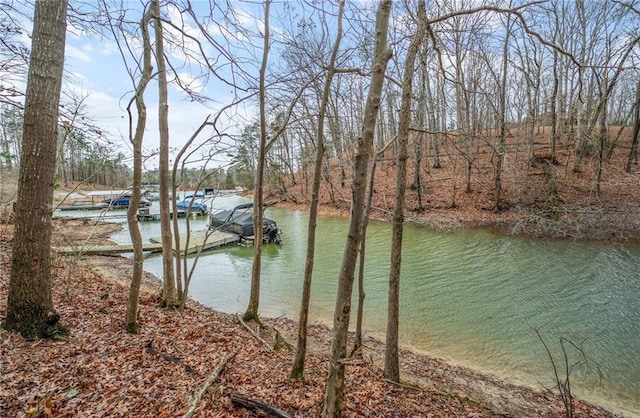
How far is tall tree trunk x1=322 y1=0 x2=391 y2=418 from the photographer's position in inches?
91.0

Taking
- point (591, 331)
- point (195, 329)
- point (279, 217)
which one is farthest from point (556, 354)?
point (279, 217)

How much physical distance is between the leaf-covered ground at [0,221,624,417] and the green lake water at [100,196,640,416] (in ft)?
2.84

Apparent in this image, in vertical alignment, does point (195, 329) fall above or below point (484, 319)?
above

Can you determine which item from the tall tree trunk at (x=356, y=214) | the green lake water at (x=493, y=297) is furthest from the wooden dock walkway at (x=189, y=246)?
the tall tree trunk at (x=356, y=214)

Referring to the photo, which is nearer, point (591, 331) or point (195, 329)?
point (195, 329)

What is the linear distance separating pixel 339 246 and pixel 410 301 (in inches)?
216

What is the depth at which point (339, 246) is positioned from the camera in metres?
12.9

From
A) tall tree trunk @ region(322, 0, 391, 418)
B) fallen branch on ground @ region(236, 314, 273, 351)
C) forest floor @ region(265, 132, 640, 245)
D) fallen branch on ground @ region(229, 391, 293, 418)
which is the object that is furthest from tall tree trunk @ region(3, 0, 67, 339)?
forest floor @ region(265, 132, 640, 245)

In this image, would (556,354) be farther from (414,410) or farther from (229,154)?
(229,154)

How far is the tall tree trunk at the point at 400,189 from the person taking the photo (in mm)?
3254

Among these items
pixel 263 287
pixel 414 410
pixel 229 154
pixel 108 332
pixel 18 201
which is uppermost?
pixel 229 154

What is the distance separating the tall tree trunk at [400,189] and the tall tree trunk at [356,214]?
1.09 meters

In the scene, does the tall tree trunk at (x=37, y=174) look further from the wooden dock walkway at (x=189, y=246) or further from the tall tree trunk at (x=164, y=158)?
the wooden dock walkway at (x=189, y=246)

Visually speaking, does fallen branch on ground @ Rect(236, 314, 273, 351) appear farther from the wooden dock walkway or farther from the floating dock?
the floating dock
